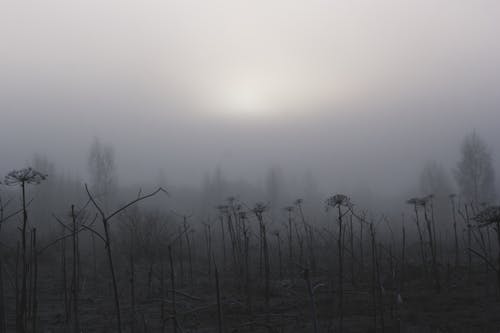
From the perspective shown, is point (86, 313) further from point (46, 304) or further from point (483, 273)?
point (483, 273)

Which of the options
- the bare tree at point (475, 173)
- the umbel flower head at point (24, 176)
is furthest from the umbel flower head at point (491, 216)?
the bare tree at point (475, 173)

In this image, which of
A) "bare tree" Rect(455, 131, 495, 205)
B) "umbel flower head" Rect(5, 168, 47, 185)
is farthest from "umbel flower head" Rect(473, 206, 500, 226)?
"bare tree" Rect(455, 131, 495, 205)

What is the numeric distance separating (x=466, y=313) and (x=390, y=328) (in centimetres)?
157

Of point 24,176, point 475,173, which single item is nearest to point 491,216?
point 24,176

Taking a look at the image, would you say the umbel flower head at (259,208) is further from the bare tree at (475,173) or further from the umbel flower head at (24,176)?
the bare tree at (475,173)

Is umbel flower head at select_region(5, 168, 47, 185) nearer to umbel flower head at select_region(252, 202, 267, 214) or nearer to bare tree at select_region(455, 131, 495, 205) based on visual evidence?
umbel flower head at select_region(252, 202, 267, 214)

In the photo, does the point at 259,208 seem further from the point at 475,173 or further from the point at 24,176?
the point at 475,173

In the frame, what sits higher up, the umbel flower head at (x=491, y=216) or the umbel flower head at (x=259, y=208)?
the umbel flower head at (x=259, y=208)

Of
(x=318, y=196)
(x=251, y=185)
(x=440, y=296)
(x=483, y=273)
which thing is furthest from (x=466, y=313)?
(x=251, y=185)

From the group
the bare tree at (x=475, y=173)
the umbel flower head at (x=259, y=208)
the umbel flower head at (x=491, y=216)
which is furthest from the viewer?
the bare tree at (x=475, y=173)

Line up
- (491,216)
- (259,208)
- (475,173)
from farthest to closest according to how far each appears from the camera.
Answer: (475,173)
(259,208)
(491,216)

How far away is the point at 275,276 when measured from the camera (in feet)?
39.5

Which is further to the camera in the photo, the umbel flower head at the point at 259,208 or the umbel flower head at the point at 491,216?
the umbel flower head at the point at 259,208

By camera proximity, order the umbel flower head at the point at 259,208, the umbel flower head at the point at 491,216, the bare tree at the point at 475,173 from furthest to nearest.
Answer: the bare tree at the point at 475,173
the umbel flower head at the point at 259,208
the umbel flower head at the point at 491,216
